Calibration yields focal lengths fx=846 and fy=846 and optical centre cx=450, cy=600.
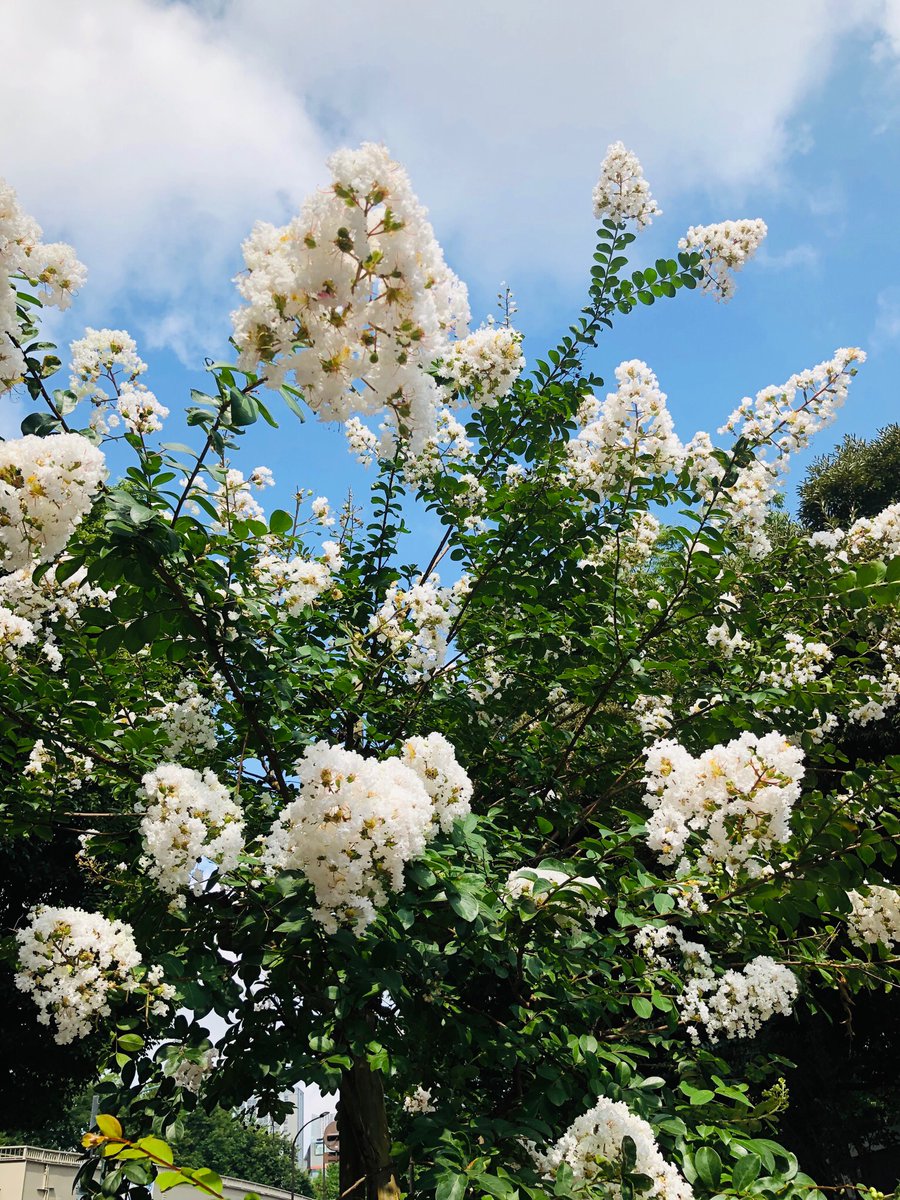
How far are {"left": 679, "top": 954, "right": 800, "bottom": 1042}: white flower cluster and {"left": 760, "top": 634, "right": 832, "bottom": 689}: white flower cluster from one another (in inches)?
41.0

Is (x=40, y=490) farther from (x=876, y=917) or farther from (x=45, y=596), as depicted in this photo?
(x=876, y=917)

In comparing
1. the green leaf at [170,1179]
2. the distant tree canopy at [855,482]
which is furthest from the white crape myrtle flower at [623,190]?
the distant tree canopy at [855,482]

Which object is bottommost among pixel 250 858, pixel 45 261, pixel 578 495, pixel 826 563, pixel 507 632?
pixel 250 858

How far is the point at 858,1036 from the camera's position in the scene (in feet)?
25.5

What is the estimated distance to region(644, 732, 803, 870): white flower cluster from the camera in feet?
5.94

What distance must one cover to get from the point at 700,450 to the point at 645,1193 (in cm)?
260

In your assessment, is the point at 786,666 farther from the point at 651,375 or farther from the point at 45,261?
the point at 45,261

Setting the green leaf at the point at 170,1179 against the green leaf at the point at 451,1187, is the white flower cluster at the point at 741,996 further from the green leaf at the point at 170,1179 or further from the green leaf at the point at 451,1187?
the green leaf at the point at 170,1179

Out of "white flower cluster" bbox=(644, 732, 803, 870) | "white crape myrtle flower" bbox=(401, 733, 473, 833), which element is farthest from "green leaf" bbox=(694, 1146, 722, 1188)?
"white crape myrtle flower" bbox=(401, 733, 473, 833)

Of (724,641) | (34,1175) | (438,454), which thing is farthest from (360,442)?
(34,1175)

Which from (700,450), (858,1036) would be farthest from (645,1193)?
(858,1036)

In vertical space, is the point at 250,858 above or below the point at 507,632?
below

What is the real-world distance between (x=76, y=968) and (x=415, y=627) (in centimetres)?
161

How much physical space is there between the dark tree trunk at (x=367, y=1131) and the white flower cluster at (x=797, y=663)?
82.1 inches
